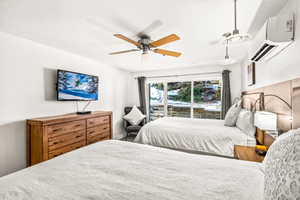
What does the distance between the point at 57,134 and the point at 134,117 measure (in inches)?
94.0

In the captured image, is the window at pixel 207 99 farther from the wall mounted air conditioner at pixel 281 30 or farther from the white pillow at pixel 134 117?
the wall mounted air conditioner at pixel 281 30

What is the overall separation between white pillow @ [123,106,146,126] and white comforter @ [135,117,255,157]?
4.70ft

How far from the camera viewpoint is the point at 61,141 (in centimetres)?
243

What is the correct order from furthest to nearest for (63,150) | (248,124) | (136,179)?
(63,150) < (248,124) < (136,179)

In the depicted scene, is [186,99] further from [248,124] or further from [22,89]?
[22,89]

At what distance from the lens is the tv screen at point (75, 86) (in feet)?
9.10

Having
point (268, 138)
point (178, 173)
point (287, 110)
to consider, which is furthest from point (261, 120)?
point (178, 173)

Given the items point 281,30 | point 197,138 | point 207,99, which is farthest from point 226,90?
point 281,30

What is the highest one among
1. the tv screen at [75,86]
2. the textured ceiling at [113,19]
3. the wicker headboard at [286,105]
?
the textured ceiling at [113,19]

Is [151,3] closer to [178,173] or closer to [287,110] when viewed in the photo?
[178,173]

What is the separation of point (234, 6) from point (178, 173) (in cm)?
176

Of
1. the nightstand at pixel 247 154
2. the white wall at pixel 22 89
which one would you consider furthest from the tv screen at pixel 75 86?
the nightstand at pixel 247 154

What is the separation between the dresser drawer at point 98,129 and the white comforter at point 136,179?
64.7 inches

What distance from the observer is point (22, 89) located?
2.35 m
